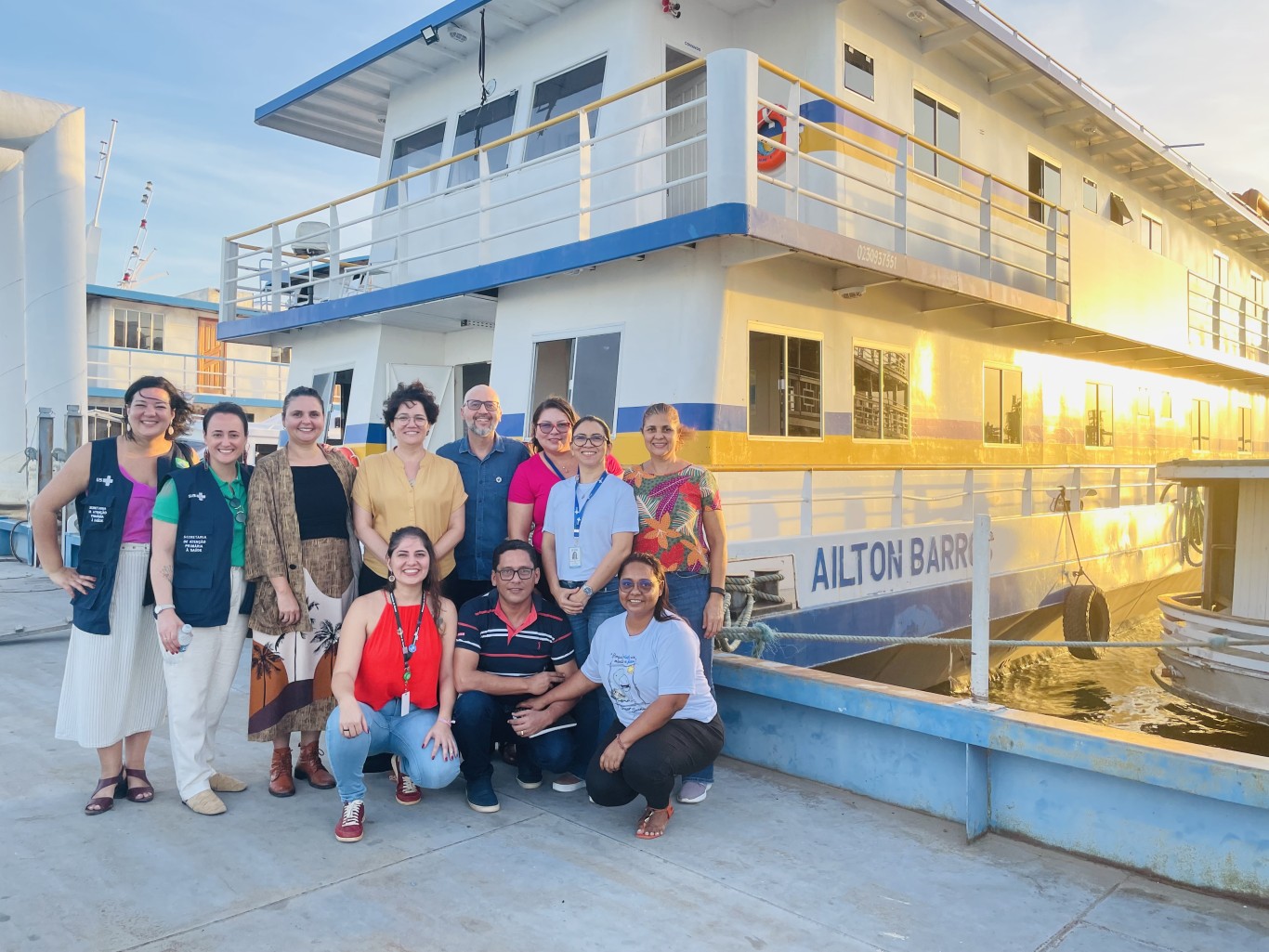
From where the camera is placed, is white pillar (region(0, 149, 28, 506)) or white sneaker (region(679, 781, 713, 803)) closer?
white sneaker (region(679, 781, 713, 803))

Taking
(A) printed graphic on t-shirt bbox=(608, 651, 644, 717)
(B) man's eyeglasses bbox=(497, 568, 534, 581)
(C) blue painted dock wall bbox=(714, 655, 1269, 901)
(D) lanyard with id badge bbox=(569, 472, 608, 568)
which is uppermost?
(D) lanyard with id badge bbox=(569, 472, 608, 568)

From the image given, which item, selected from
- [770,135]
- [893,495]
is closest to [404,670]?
[893,495]

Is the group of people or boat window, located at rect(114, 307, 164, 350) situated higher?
boat window, located at rect(114, 307, 164, 350)

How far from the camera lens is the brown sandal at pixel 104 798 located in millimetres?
4007

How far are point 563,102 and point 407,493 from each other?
20.1 ft

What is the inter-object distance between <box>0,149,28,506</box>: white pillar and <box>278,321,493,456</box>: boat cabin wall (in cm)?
720

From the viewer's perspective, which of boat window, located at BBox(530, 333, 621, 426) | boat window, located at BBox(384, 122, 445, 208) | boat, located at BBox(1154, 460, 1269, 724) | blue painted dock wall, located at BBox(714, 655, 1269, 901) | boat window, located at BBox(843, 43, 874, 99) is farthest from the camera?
boat window, located at BBox(384, 122, 445, 208)

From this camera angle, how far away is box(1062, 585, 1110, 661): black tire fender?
10273 mm

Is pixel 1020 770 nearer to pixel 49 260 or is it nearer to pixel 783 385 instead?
pixel 783 385

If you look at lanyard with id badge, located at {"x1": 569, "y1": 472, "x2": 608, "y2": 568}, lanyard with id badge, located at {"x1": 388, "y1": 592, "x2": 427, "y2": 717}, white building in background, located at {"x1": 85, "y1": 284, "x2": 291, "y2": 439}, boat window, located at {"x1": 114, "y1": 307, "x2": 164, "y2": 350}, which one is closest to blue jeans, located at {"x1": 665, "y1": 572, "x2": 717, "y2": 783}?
lanyard with id badge, located at {"x1": 569, "y1": 472, "x2": 608, "y2": 568}

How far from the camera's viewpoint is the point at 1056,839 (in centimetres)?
377

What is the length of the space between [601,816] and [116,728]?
2.17 meters

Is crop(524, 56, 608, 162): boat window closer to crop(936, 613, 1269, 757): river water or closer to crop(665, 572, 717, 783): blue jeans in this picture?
crop(665, 572, 717, 783): blue jeans

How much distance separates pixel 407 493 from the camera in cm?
444
